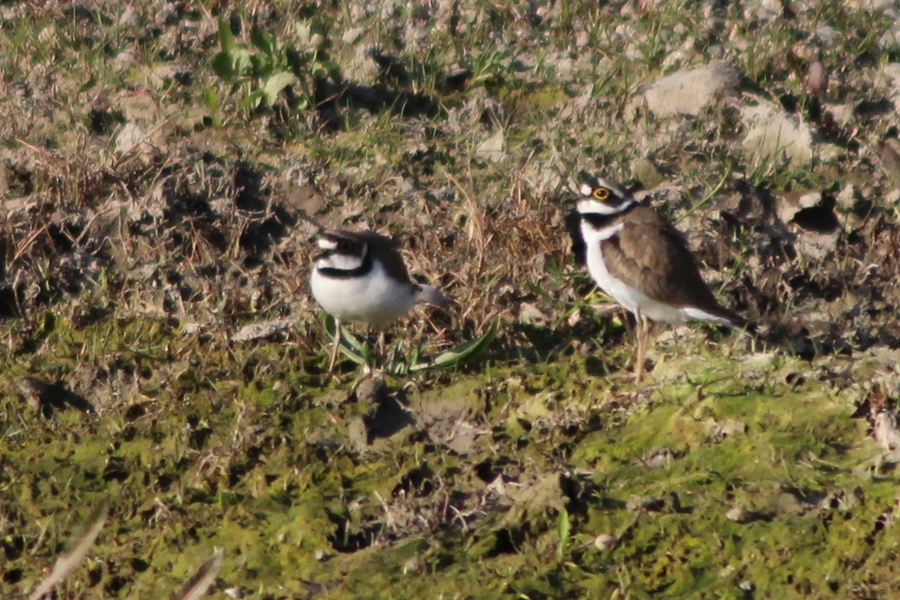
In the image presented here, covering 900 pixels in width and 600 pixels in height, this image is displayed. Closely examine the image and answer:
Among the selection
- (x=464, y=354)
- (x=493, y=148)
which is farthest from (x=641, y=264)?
(x=493, y=148)

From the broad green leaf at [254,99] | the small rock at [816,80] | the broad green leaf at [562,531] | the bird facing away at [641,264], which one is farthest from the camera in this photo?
the small rock at [816,80]

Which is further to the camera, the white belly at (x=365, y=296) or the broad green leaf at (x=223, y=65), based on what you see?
the broad green leaf at (x=223, y=65)

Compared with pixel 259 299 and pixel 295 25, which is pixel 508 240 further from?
pixel 295 25

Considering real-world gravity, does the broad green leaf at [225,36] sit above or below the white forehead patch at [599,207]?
above

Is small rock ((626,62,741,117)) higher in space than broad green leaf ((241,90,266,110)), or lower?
lower

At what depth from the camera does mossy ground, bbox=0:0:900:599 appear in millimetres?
4730

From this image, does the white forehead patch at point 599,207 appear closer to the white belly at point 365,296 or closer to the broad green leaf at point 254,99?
the white belly at point 365,296

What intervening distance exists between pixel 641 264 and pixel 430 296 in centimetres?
97

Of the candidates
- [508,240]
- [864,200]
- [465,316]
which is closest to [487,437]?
[465,316]

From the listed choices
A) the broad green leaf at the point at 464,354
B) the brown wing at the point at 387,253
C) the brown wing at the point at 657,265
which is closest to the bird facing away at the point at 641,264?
the brown wing at the point at 657,265

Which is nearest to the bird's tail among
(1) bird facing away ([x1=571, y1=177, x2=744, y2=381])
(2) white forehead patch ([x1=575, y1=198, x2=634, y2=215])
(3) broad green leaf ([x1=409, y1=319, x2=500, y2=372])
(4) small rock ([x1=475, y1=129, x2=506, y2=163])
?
(3) broad green leaf ([x1=409, y1=319, x2=500, y2=372])

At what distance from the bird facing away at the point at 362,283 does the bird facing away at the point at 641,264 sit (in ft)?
2.60

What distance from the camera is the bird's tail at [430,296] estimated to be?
6094mm

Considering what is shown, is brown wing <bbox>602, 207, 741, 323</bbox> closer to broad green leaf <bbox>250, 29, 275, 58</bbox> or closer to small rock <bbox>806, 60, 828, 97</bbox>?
small rock <bbox>806, 60, 828, 97</bbox>
